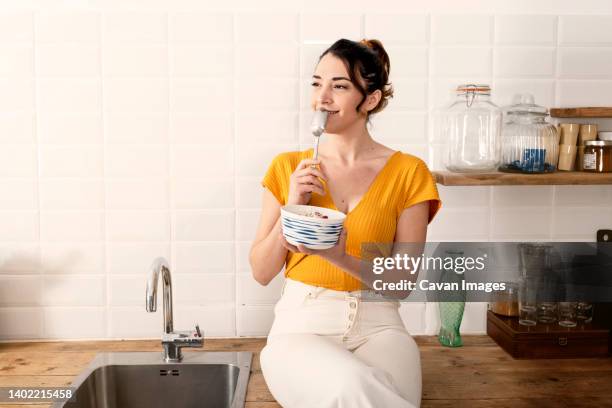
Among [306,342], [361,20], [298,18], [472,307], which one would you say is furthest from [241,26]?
[472,307]

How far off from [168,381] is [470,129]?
3.68ft

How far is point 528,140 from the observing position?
1.91 m

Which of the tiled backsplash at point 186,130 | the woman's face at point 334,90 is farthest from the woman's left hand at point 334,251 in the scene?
the tiled backsplash at point 186,130

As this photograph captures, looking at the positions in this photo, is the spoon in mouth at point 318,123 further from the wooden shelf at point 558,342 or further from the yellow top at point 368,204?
the wooden shelf at point 558,342

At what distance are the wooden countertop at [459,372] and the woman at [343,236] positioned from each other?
0.18 m

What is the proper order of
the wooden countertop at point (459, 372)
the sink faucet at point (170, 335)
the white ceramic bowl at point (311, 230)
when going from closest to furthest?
the white ceramic bowl at point (311, 230) → the wooden countertop at point (459, 372) → the sink faucet at point (170, 335)

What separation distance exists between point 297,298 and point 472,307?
0.72 meters

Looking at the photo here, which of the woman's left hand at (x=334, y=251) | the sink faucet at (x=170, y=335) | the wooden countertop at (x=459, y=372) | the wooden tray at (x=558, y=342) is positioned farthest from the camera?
the wooden tray at (x=558, y=342)

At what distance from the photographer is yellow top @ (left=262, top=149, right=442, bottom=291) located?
160cm

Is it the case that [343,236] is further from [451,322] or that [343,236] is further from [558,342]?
[558,342]

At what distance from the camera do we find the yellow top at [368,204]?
1600 millimetres

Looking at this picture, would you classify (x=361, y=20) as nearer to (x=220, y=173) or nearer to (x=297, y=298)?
(x=220, y=173)

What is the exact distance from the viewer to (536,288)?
1937 millimetres

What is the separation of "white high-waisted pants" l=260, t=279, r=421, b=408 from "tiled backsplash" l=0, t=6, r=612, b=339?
455mm
